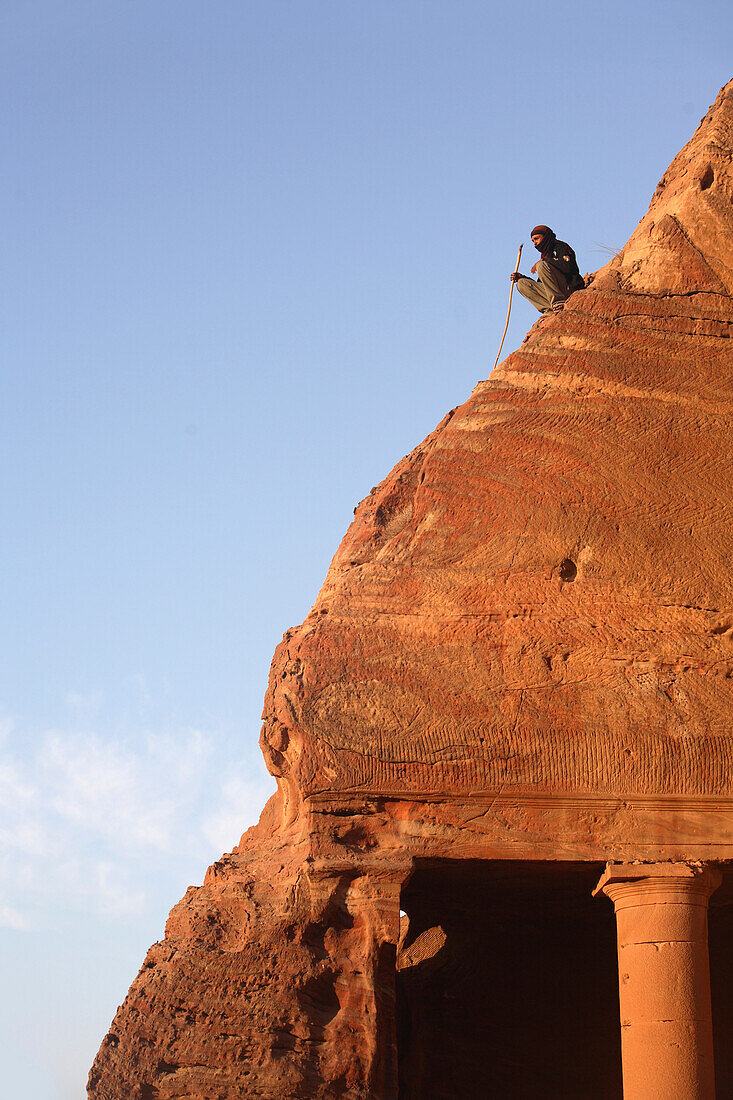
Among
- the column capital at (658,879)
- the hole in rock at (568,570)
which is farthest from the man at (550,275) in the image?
the column capital at (658,879)

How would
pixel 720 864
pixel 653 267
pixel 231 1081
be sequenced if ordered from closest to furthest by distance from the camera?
pixel 231 1081
pixel 720 864
pixel 653 267

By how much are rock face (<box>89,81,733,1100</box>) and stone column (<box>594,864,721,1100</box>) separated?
0.18 m

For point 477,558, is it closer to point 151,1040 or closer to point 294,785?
point 294,785

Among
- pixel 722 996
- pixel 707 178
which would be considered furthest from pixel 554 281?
pixel 722 996

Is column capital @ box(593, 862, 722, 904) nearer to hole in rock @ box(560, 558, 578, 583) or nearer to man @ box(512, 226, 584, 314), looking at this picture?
hole in rock @ box(560, 558, 578, 583)

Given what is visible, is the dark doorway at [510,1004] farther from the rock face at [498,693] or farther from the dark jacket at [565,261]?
the dark jacket at [565,261]

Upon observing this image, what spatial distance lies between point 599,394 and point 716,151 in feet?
8.56

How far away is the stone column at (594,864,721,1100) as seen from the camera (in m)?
8.21

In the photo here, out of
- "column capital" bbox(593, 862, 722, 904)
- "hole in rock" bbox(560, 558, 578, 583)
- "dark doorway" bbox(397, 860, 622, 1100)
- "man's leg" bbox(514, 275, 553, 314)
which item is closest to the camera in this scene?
"column capital" bbox(593, 862, 722, 904)

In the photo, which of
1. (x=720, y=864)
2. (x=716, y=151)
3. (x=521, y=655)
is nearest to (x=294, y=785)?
(x=521, y=655)

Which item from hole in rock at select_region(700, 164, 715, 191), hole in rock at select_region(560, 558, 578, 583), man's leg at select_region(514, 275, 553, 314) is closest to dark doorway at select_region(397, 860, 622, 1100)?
hole in rock at select_region(560, 558, 578, 583)

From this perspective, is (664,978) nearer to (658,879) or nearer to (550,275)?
(658,879)

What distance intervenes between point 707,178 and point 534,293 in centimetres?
181

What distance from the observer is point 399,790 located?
9047 mm
